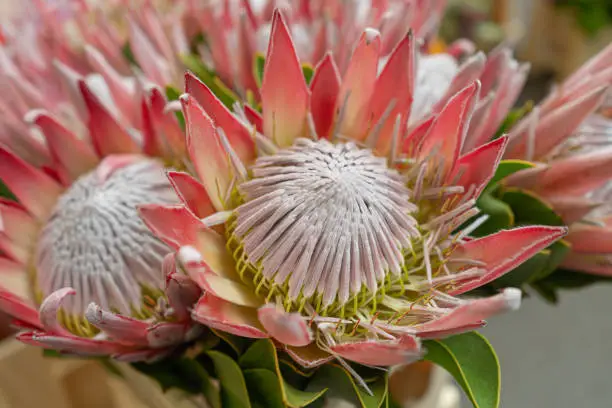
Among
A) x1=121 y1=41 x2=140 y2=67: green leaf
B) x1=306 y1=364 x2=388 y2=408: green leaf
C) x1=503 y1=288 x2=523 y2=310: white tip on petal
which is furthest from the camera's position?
x1=121 y1=41 x2=140 y2=67: green leaf

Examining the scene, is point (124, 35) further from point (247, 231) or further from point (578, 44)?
point (578, 44)

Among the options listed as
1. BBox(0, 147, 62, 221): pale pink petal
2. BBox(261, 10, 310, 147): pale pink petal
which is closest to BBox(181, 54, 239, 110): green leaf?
BBox(261, 10, 310, 147): pale pink petal

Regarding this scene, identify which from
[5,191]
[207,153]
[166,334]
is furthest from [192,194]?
[5,191]

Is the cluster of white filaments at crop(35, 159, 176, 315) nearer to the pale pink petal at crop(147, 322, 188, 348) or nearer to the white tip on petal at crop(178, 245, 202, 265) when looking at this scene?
the pale pink petal at crop(147, 322, 188, 348)

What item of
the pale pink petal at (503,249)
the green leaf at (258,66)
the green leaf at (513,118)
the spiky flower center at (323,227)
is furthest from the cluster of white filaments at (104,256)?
the green leaf at (513,118)

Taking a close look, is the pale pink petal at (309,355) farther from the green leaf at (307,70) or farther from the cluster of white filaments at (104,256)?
the green leaf at (307,70)

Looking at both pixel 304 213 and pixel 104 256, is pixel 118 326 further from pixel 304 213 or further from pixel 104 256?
pixel 304 213

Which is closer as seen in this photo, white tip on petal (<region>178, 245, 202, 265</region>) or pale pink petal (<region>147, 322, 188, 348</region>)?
white tip on petal (<region>178, 245, 202, 265</region>)

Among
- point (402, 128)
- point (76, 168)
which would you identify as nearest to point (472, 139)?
point (402, 128)
